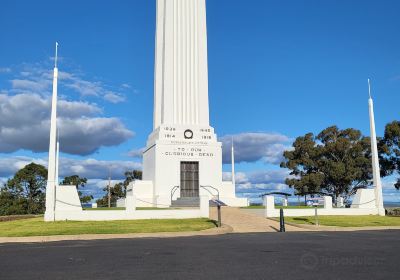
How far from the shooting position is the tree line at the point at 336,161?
1964 inches

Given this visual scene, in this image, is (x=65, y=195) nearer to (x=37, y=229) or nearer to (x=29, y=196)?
(x=37, y=229)

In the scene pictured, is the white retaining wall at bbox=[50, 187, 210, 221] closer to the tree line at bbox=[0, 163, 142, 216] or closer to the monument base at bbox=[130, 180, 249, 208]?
the monument base at bbox=[130, 180, 249, 208]

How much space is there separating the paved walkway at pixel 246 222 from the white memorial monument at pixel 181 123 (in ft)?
25.2

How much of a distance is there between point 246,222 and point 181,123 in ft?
58.7

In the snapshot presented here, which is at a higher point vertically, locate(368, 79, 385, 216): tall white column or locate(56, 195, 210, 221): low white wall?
locate(368, 79, 385, 216): tall white column

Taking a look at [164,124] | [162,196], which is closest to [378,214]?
[162,196]

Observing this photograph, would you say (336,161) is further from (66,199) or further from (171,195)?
(66,199)

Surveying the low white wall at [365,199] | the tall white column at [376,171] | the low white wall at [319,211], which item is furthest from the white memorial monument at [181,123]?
the tall white column at [376,171]

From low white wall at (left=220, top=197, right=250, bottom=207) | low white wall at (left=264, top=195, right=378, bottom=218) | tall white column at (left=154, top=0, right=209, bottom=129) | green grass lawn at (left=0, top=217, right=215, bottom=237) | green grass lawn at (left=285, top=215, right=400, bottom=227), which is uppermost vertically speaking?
tall white column at (left=154, top=0, right=209, bottom=129)

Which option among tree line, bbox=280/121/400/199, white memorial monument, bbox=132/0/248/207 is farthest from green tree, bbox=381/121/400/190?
white memorial monument, bbox=132/0/248/207

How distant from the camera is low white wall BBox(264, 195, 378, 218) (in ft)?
92.6

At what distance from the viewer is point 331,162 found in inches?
2078

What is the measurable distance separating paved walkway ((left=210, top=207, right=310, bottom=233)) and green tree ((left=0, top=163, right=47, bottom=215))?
77.0 ft

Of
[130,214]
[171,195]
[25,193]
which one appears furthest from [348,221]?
[25,193]
